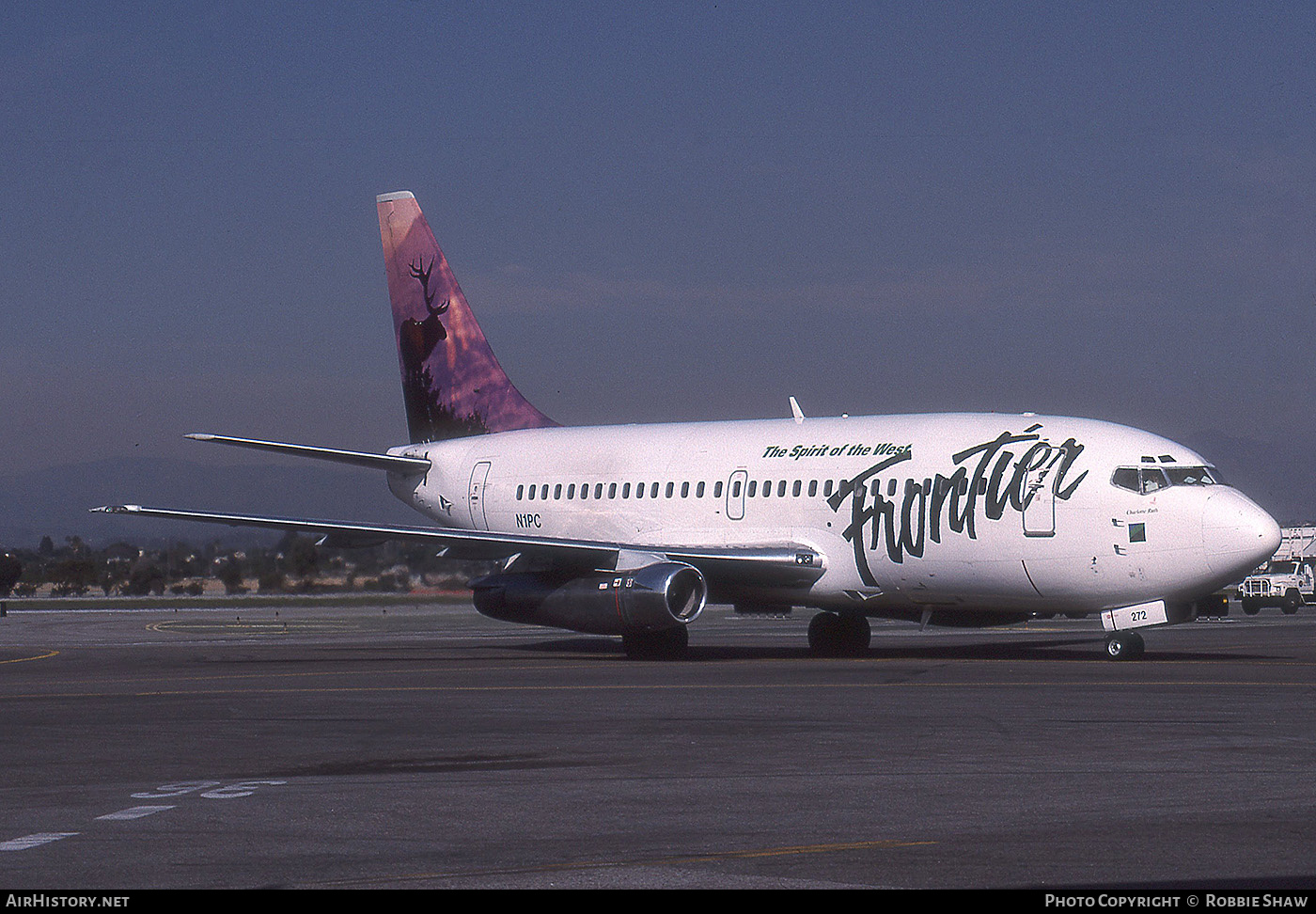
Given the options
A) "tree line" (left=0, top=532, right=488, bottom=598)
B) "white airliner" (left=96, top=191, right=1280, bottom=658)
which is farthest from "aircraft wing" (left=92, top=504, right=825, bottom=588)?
"tree line" (left=0, top=532, right=488, bottom=598)

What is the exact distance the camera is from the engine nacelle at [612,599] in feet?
98.1

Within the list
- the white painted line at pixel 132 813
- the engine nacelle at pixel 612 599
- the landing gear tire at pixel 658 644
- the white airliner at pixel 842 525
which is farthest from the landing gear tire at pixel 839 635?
the white painted line at pixel 132 813

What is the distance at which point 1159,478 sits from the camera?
27797 mm

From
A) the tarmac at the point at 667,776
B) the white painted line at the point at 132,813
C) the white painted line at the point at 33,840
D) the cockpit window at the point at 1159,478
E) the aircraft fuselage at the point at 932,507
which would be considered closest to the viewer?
the tarmac at the point at 667,776

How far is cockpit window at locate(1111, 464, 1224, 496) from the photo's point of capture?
90.8 feet

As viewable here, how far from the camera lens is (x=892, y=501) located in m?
30.3

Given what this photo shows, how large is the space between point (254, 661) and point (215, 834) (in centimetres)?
2149

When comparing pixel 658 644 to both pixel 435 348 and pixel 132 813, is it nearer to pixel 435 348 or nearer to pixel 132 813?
pixel 435 348

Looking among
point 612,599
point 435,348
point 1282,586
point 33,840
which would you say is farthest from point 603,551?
A: point 1282,586

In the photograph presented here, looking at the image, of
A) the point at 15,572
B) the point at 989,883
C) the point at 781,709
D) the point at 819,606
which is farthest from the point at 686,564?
the point at 15,572

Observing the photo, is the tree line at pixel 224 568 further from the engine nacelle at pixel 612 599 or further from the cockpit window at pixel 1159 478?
the cockpit window at pixel 1159 478

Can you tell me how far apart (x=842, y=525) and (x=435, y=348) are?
14.8 meters

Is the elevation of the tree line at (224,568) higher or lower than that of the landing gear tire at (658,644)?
higher

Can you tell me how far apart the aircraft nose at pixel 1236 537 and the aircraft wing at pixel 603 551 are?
744 cm
